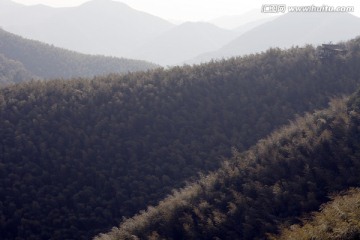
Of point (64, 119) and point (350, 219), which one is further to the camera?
point (64, 119)

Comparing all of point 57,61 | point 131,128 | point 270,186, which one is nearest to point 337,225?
point 270,186

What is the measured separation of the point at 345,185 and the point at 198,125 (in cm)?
1664

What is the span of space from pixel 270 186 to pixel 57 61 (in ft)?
313

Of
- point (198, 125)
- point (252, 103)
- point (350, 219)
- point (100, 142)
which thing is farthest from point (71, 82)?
point (350, 219)

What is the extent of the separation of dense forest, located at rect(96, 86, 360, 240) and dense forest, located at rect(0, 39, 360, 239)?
6.94 metres

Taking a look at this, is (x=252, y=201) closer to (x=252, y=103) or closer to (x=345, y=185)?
(x=345, y=185)

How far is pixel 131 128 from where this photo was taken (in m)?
32.4

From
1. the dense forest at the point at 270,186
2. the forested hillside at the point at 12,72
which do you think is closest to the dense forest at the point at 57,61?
the forested hillside at the point at 12,72

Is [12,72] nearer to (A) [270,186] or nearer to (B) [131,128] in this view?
(B) [131,128]

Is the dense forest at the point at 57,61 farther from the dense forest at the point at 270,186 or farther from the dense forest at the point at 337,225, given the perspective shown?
the dense forest at the point at 337,225

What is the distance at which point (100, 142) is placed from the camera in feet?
102

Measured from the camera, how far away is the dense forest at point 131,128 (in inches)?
1040

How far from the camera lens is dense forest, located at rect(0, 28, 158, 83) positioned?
98.1 m

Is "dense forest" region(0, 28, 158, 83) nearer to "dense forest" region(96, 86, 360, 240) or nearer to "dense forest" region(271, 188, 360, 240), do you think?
"dense forest" region(96, 86, 360, 240)
